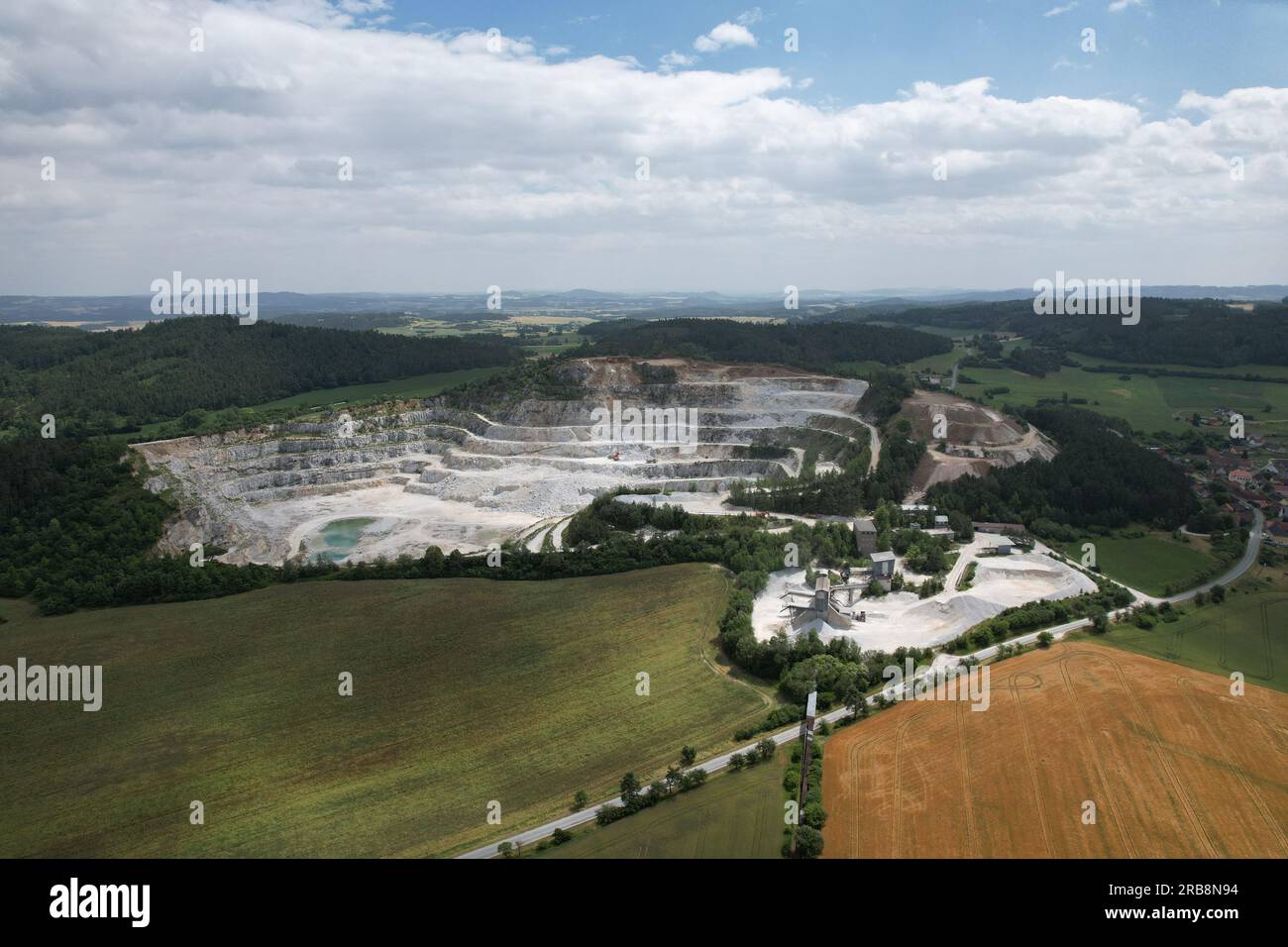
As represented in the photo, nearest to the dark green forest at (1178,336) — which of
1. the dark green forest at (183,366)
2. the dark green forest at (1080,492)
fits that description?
the dark green forest at (1080,492)

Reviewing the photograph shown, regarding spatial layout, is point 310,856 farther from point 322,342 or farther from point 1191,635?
point 322,342

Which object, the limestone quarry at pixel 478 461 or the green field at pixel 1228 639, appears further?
the limestone quarry at pixel 478 461

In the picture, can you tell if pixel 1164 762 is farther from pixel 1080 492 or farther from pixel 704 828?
pixel 1080 492

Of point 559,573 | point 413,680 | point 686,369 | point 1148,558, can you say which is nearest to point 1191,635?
point 1148,558
